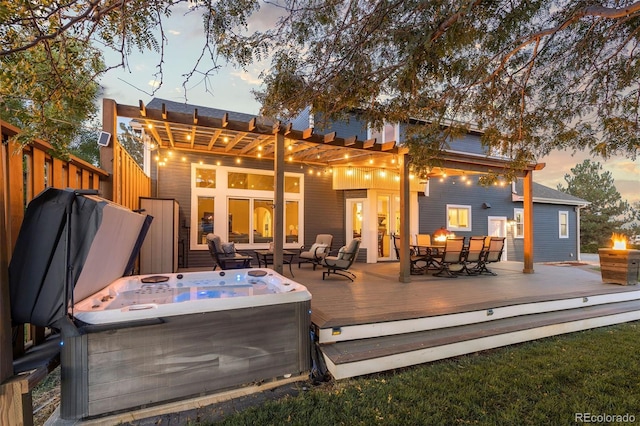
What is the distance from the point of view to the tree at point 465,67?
Result: 3.18 m

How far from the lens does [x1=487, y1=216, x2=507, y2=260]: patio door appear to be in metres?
12.2

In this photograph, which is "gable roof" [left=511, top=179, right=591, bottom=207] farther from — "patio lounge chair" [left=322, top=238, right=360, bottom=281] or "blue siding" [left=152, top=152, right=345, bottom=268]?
"patio lounge chair" [left=322, top=238, right=360, bottom=281]

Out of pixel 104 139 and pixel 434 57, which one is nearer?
pixel 434 57

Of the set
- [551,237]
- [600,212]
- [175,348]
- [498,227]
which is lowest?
[175,348]

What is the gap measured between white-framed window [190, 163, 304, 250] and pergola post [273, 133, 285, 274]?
328 cm

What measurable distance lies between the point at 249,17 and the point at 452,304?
13.9ft

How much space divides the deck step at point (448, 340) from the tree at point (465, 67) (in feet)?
8.14

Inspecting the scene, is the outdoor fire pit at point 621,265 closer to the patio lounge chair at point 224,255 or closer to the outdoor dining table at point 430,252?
the outdoor dining table at point 430,252

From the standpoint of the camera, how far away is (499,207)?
40.5 ft

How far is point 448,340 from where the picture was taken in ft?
11.6

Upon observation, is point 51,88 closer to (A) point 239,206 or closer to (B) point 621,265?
(A) point 239,206

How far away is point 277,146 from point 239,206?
3.47 meters

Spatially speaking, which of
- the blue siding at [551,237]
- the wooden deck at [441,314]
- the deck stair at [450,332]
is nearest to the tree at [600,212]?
the blue siding at [551,237]

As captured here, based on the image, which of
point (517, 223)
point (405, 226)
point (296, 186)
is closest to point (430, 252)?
point (405, 226)
